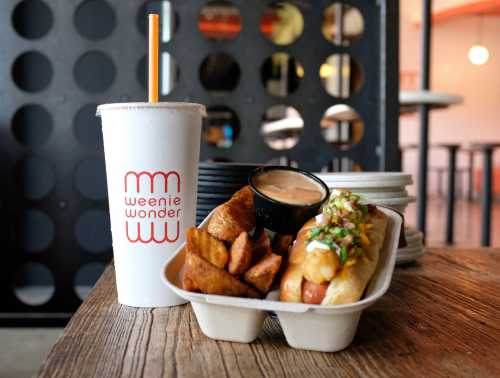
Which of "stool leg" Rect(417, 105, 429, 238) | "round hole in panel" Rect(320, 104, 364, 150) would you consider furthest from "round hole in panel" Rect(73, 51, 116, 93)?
"stool leg" Rect(417, 105, 429, 238)

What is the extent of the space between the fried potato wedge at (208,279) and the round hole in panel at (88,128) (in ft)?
4.35

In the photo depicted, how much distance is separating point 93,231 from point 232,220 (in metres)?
1.28

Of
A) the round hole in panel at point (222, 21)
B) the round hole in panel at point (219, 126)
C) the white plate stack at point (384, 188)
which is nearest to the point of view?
the white plate stack at point (384, 188)

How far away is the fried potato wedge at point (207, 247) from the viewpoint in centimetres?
62

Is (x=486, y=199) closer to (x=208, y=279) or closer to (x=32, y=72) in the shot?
(x=32, y=72)

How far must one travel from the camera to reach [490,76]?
38.0 feet

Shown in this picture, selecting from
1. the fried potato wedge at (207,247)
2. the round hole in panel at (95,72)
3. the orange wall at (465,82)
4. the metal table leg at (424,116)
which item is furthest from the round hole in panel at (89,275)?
the orange wall at (465,82)

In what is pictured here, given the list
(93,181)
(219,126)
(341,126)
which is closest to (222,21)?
(219,126)

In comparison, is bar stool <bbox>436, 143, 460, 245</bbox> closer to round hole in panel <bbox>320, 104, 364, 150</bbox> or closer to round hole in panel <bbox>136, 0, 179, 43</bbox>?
round hole in panel <bbox>320, 104, 364, 150</bbox>

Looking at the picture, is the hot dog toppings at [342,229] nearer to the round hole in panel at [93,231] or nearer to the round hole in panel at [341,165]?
the round hole in panel at [341,165]

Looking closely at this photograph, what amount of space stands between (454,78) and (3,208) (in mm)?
11358

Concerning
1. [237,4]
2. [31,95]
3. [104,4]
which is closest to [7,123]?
[31,95]

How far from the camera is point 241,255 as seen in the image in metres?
0.61

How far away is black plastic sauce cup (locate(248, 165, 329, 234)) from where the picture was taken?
2.24ft
